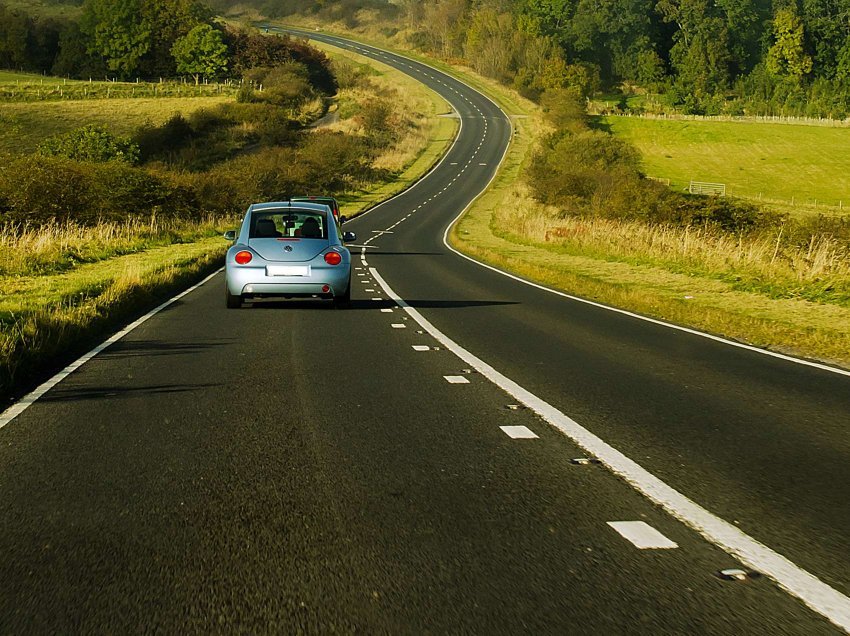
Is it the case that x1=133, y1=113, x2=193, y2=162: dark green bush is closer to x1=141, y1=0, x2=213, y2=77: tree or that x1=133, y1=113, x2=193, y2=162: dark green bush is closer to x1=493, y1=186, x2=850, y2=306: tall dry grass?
x1=141, y1=0, x2=213, y2=77: tree

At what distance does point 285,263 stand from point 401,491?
10.7m

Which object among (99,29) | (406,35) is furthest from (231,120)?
(406,35)

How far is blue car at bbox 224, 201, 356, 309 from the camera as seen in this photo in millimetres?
16062

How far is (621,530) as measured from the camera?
5.05m

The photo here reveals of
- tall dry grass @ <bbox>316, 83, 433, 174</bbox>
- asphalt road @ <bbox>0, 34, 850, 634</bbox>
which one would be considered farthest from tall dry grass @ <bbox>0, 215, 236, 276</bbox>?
tall dry grass @ <bbox>316, 83, 433, 174</bbox>

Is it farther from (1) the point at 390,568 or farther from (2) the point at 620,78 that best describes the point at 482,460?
(2) the point at 620,78

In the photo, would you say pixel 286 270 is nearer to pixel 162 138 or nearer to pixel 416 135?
pixel 162 138

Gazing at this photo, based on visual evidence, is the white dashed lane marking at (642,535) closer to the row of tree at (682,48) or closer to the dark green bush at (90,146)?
the dark green bush at (90,146)

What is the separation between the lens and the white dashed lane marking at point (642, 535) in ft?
15.8

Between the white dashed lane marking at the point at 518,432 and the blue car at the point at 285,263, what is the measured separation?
9.02 m

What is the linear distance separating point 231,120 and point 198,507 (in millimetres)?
92455

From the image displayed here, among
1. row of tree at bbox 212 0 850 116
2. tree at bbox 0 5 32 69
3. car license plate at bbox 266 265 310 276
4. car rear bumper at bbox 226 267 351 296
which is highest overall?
row of tree at bbox 212 0 850 116

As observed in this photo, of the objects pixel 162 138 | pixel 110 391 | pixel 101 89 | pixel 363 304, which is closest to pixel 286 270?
pixel 363 304

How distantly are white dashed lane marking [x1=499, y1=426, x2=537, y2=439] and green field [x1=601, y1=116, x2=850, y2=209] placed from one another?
64829mm
